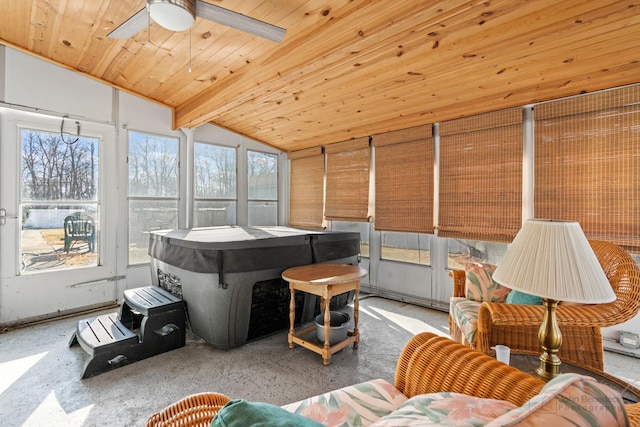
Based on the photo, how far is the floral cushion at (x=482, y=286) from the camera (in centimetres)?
242

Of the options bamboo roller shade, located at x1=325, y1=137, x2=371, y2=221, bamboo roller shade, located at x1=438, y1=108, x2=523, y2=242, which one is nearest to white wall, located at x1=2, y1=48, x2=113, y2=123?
bamboo roller shade, located at x1=325, y1=137, x2=371, y2=221

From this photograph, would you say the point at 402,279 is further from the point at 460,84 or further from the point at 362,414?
the point at 362,414

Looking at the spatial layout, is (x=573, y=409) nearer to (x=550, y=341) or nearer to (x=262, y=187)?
(x=550, y=341)

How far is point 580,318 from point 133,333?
317cm

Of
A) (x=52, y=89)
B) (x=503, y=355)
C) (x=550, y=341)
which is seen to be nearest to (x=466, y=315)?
(x=503, y=355)

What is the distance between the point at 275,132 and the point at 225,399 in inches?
165

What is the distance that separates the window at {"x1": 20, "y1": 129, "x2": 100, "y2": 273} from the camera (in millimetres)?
3285

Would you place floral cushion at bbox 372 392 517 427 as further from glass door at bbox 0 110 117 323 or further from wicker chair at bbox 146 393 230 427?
glass door at bbox 0 110 117 323

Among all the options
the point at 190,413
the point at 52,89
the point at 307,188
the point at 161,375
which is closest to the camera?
the point at 190,413

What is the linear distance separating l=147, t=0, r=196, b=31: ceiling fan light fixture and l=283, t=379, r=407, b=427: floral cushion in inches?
78.1

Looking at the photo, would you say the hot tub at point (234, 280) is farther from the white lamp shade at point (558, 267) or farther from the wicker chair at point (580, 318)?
the white lamp shade at point (558, 267)

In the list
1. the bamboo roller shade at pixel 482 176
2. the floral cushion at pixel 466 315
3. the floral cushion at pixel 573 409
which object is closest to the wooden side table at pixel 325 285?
the floral cushion at pixel 466 315

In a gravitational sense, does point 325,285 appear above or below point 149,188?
below

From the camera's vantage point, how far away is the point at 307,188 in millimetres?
5305
